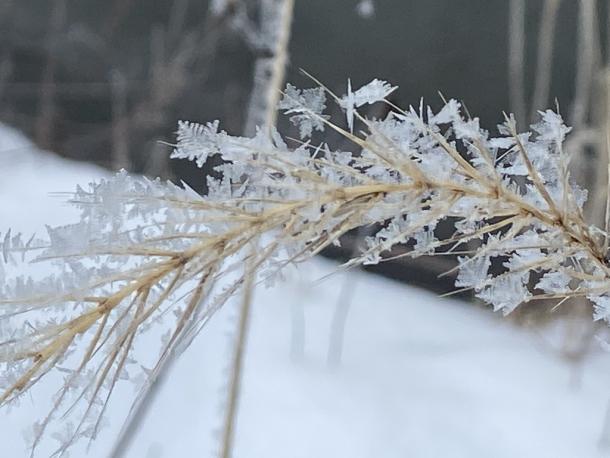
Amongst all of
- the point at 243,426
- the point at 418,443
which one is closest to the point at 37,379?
the point at 243,426

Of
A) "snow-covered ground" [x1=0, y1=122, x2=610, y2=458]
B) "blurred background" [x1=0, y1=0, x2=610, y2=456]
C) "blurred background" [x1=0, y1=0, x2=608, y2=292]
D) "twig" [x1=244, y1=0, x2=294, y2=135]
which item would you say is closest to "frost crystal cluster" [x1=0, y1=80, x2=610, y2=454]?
"twig" [x1=244, y1=0, x2=294, y2=135]

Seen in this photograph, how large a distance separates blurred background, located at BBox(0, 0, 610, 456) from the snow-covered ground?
0.19ft

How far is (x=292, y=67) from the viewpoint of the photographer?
1.54m

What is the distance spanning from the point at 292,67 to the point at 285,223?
4.46 ft

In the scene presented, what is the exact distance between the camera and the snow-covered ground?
0.98 meters

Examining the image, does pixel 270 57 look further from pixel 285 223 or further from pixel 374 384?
pixel 374 384

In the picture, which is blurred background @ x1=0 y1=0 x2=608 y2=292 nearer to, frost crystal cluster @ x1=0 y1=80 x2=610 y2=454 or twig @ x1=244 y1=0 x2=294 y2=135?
twig @ x1=244 y1=0 x2=294 y2=135

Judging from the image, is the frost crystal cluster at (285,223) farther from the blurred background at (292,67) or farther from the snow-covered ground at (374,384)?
the blurred background at (292,67)

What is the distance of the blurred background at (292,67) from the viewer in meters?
1.46

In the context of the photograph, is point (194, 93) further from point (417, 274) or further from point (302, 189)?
point (302, 189)

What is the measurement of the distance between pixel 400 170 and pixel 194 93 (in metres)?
1.66

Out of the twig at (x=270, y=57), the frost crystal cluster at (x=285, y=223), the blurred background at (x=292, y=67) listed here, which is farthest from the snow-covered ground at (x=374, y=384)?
the frost crystal cluster at (x=285, y=223)

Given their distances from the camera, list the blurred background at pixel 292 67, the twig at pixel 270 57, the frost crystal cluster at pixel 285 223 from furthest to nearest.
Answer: the blurred background at pixel 292 67
the twig at pixel 270 57
the frost crystal cluster at pixel 285 223

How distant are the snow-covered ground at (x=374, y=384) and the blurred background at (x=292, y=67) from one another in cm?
6
